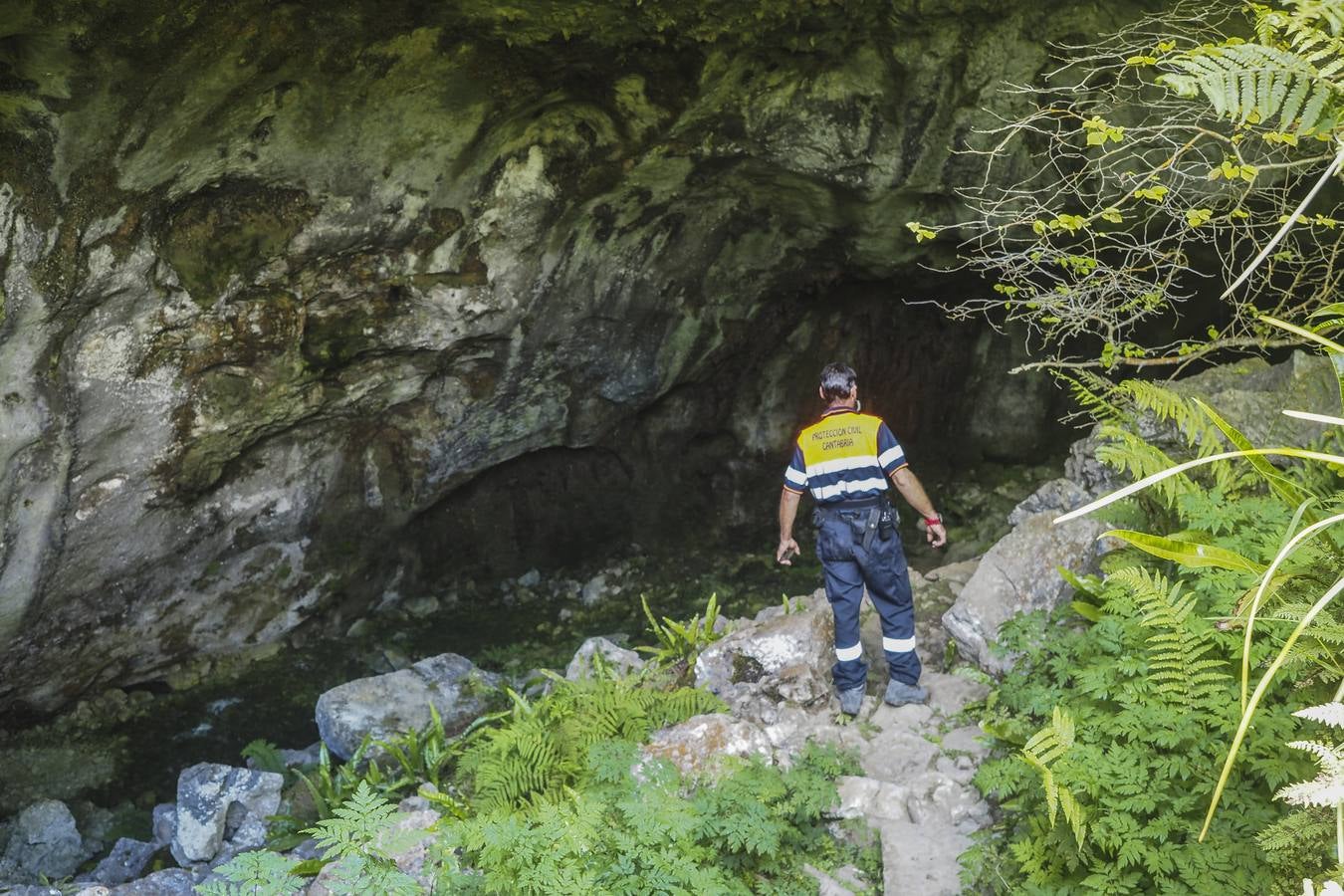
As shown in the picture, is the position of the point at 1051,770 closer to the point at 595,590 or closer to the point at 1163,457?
the point at 1163,457

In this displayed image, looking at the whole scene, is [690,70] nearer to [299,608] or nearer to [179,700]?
[299,608]

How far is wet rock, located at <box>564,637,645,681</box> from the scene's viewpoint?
6.38 meters

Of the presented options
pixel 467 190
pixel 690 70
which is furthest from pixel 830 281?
pixel 467 190

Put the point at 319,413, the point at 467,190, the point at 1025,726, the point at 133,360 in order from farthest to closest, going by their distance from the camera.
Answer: the point at 319,413
the point at 467,190
the point at 133,360
the point at 1025,726

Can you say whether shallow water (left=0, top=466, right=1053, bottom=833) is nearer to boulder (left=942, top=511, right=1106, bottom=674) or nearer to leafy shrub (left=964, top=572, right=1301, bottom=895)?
boulder (left=942, top=511, right=1106, bottom=674)

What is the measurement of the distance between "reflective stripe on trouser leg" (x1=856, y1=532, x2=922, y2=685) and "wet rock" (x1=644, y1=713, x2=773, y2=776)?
103cm

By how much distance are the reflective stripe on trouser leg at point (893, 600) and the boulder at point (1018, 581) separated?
352mm

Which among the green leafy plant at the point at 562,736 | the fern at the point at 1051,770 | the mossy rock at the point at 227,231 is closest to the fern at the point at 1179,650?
the fern at the point at 1051,770

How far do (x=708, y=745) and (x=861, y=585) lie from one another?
4.12 feet

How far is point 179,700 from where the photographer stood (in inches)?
309

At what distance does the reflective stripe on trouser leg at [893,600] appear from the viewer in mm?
5043

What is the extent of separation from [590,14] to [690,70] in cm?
118

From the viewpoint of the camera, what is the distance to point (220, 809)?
232 inches

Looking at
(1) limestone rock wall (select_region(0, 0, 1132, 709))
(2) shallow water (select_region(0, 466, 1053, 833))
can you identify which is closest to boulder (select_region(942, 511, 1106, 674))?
(2) shallow water (select_region(0, 466, 1053, 833))
